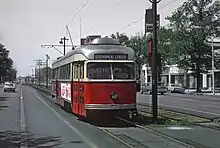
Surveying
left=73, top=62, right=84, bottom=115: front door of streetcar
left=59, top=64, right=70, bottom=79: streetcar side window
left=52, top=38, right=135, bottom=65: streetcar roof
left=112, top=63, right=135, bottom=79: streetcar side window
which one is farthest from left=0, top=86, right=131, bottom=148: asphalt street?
left=59, top=64, right=70, bottom=79: streetcar side window

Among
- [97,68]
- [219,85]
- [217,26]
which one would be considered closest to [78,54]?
[97,68]

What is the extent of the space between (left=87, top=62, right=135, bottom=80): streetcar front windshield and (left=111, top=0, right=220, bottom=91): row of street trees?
4740 centimetres

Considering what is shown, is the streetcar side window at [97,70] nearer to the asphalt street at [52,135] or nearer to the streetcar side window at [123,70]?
the streetcar side window at [123,70]

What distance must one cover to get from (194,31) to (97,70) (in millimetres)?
51225

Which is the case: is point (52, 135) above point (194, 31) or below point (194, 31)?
below

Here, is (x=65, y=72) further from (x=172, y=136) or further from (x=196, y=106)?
(x=196, y=106)

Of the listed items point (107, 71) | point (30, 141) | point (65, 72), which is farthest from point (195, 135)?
point (65, 72)

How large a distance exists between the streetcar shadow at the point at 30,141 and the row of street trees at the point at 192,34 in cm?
5192

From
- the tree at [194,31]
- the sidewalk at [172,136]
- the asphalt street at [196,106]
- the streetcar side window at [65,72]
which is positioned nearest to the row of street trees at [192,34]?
the tree at [194,31]

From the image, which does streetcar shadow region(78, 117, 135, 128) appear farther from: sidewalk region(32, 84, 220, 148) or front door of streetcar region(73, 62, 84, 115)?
sidewalk region(32, 84, 220, 148)

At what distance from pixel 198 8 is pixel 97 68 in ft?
177

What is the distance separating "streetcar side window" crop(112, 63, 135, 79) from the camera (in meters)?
18.5

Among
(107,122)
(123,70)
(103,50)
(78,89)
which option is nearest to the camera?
(123,70)

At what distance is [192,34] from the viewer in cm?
6725
